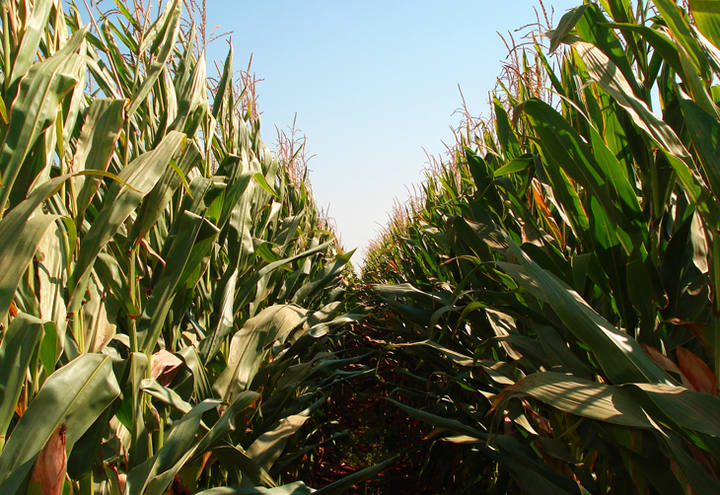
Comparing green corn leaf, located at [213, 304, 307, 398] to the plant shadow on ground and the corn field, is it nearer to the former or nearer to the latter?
the corn field

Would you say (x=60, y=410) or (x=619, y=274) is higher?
(x=60, y=410)

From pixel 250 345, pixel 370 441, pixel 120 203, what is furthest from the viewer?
pixel 370 441

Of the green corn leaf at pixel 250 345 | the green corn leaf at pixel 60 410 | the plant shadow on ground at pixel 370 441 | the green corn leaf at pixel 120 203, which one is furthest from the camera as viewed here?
the plant shadow on ground at pixel 370 441

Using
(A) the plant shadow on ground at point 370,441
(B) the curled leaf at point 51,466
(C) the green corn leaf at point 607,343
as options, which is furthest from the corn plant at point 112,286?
(A) the plant shadow on ground at point 370,441

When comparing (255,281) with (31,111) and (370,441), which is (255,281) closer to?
(31,111)

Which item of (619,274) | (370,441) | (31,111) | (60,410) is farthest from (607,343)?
(370,441)

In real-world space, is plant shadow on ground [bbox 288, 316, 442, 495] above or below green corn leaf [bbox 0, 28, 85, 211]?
below

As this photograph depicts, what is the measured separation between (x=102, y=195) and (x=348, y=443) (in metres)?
1.92

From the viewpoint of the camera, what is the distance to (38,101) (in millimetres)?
686

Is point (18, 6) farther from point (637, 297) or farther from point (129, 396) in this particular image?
point (637, 297)

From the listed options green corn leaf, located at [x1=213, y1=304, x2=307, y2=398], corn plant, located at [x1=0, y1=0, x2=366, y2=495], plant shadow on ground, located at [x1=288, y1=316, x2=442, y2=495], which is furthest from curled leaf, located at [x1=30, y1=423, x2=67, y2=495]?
plant shadow on ground, located at [x1=288, y1=316, x2=442, y2=495]

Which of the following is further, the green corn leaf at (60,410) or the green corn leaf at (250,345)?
the green corn leaf at (250,345)

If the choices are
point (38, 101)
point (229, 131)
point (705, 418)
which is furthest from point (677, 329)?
point (229, 131)

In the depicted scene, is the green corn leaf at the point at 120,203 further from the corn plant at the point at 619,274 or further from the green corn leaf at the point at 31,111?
the corn plant at the point at 619,274
